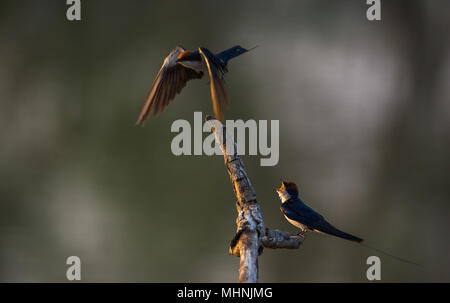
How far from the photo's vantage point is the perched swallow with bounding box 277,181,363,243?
89.0 inches

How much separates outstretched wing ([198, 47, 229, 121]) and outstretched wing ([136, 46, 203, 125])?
46cm

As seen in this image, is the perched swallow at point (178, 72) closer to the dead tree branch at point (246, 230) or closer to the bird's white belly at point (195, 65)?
the bird's white belly at point (195, 65)

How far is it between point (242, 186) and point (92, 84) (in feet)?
11.6

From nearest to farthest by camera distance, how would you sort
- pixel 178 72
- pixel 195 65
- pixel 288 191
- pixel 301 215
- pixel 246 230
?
pixel 246 230 → pixel 301 215 → pixel 288 191 → pixel 195 65 → pixel 178 72

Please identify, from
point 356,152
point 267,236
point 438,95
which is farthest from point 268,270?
point 267,236

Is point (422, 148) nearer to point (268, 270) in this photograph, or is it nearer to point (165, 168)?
point (268, 270)

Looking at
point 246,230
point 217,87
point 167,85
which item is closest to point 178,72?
point 167,85

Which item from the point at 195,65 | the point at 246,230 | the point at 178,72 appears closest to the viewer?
the point at 246,230

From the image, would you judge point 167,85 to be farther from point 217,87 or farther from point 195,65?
point 217,87

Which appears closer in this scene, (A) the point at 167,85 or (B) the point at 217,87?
(B) the point at 217,87

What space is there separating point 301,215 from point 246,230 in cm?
68

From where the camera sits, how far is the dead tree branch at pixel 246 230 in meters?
1.60

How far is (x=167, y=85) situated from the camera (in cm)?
296

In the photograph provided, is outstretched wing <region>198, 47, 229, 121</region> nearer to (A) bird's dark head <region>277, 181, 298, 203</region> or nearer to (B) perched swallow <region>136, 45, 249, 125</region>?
(B) perched swallow <region>136, 45, 249, 125</region>
